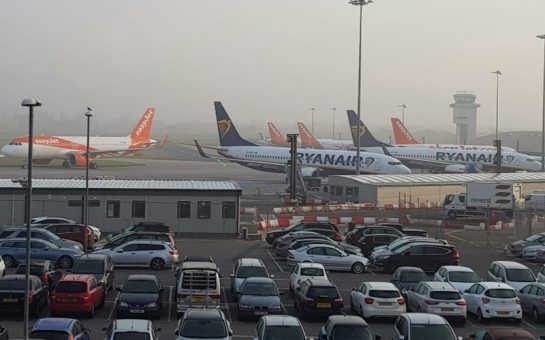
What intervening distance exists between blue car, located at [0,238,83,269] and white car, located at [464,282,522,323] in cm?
1624

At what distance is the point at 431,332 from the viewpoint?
61.6 feet

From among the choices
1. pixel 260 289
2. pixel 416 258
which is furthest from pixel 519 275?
pixel 260 289

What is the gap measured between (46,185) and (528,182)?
39798 millimetres

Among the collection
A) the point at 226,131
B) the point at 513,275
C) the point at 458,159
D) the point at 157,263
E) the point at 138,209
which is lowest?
the point at 157,263

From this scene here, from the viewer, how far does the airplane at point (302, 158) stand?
277 ft

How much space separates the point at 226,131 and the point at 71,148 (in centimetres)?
2216

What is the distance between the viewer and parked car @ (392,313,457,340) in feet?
61.3

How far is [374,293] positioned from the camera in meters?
24.2

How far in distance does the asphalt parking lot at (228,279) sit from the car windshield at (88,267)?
1.06 m

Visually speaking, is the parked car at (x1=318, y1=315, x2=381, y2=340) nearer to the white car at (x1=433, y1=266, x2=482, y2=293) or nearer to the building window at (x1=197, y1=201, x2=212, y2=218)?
the white car at (x1=433, y1=266, x2=482, y2=293)

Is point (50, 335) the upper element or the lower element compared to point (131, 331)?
lower

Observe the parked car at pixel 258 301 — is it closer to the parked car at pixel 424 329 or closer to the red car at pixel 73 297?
the red car at pixel 73 297

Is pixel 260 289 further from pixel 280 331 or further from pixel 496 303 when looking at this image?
pixel 496 303

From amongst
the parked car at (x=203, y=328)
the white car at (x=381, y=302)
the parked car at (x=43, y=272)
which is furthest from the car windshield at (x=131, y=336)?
the parked car at (x=43, y=272)
